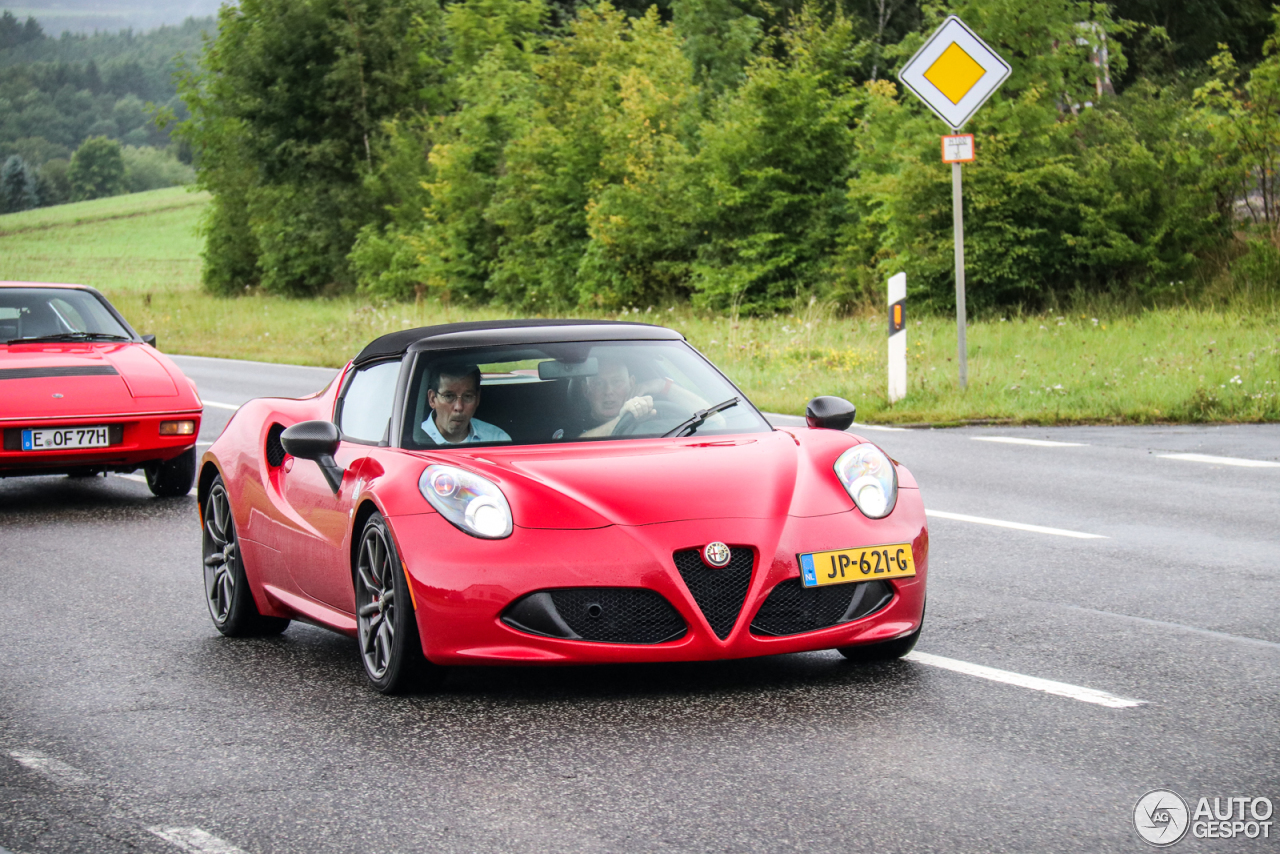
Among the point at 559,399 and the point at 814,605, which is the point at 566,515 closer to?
the point at 814,605

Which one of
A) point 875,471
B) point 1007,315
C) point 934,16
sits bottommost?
point 1007,315

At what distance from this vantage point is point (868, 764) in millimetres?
4340

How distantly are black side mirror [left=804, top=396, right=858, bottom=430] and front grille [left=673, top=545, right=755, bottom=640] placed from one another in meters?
1.35

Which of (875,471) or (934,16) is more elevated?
(934,16)

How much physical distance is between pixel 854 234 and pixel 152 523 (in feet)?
60.0

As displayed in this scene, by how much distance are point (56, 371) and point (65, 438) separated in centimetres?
54

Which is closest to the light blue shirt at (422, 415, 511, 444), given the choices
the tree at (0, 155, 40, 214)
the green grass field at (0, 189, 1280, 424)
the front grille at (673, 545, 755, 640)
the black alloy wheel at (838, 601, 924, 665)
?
the front grille at (673, 545, 755, 640)

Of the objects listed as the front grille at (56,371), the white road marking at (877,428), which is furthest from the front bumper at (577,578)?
the white road marking at (877,428)

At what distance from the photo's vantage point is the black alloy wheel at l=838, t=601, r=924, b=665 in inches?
215

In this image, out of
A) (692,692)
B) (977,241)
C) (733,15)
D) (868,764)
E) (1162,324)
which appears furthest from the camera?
(733,15)

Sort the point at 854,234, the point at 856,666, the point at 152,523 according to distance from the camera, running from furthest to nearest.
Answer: the point at 854,234
the point at 152,523
the point at 856,666

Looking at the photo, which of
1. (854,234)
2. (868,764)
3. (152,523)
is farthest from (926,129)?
(868,764)

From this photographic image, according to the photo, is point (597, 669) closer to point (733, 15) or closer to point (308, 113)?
point (733, 15)

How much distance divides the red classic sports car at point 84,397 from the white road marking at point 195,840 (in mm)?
6831
